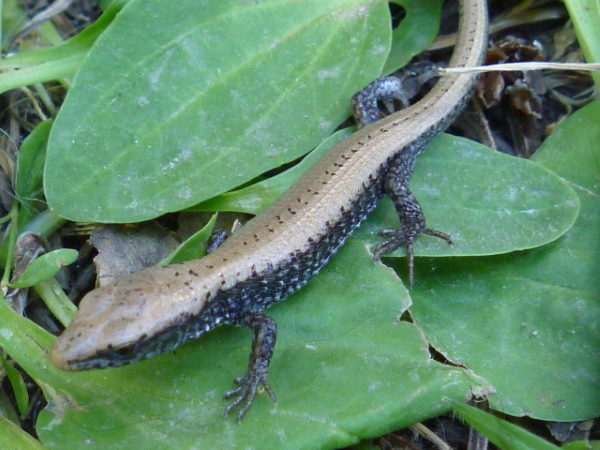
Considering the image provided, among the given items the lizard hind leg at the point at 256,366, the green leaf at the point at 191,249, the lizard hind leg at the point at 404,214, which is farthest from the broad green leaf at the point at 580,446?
the green leaf at the point at 191,249

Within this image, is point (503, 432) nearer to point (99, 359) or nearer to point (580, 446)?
point (580, 446)

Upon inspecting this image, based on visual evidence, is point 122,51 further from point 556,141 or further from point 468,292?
point 556,141

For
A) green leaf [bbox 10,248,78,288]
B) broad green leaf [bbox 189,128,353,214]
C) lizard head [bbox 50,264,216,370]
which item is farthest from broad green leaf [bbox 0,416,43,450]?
broad green leaf [bbox 189,128,353,214]

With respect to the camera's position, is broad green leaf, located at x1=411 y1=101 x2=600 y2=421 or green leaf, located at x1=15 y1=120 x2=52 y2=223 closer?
broad green leaf, located at x1=411 y1=101 x2=600 y2=421

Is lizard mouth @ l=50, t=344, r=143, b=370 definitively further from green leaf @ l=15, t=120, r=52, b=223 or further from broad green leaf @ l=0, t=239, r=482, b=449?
green leaf @ l=15, t=120, r=52, b=223

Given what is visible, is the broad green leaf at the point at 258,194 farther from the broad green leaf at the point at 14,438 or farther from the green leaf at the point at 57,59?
the broad green leaf at the point at 14,438

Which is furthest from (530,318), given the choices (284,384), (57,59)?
(57,59)
